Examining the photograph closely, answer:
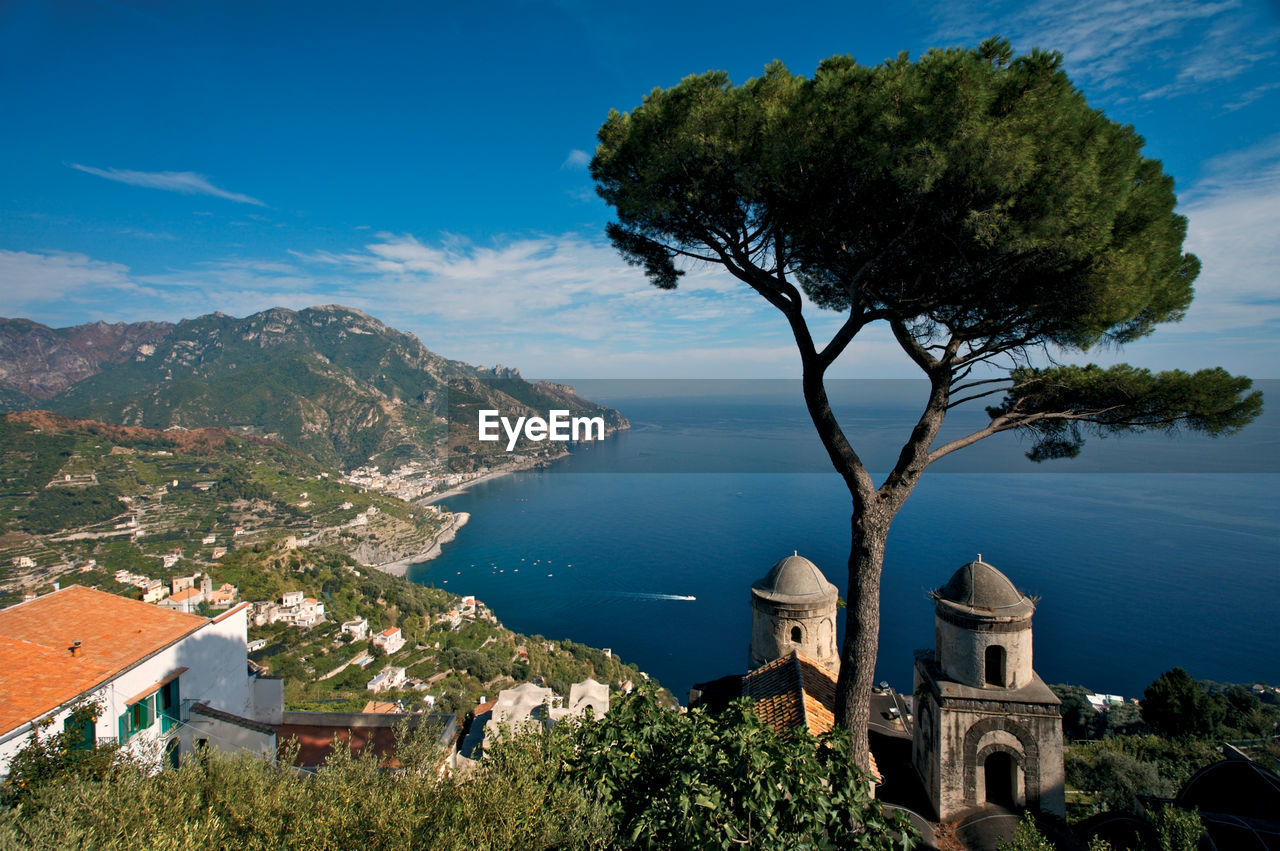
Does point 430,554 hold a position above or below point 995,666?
below

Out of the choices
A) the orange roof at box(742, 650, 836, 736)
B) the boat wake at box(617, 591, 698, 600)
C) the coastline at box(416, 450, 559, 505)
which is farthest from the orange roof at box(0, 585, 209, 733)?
the coastline at box(416, 450, 559, 505)

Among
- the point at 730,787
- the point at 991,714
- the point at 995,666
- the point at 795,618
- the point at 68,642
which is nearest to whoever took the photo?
the point at 730,787

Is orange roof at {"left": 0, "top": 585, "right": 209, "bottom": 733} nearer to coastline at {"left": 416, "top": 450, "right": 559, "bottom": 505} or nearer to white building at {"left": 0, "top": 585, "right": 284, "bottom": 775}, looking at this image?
white building at {"left": 0, "top": 585, "right": 284, "bottom": 775}
